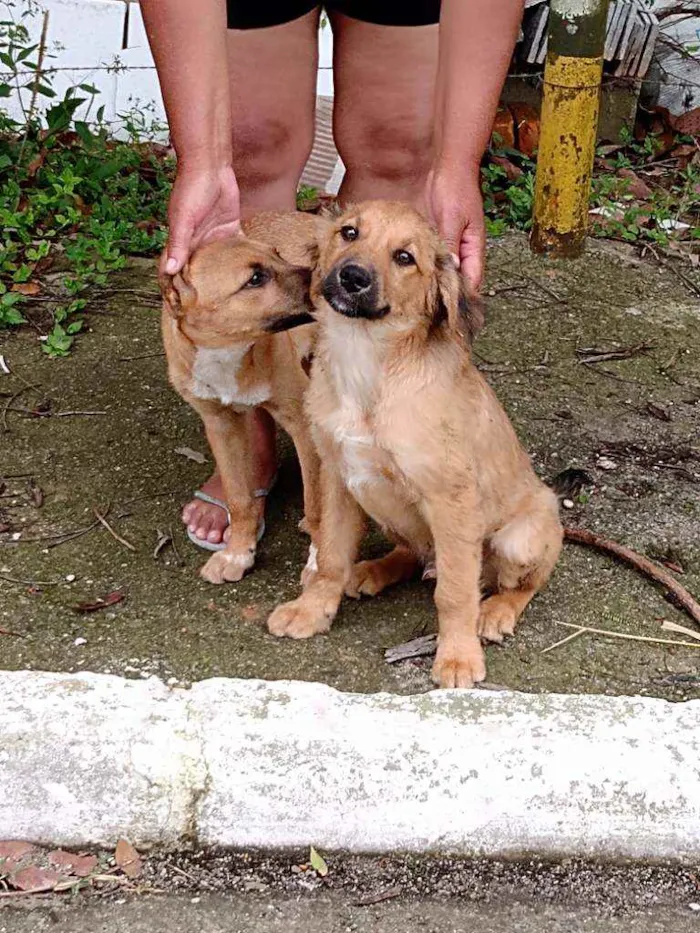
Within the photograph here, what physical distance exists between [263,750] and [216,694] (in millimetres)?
189

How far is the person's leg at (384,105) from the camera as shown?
3.70 metres

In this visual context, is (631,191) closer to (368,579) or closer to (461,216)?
(461,216)

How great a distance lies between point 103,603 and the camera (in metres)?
3.32

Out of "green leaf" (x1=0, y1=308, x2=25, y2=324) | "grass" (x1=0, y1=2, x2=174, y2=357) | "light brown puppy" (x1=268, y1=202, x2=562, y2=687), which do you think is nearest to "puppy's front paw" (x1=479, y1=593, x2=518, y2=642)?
"light brown puppy" (x1=268, y1=202, x2=562, y2=687)

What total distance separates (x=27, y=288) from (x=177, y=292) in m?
2.24

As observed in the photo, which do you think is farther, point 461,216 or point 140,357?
point 140,357

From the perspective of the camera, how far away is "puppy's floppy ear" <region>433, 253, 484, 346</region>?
2.98 m

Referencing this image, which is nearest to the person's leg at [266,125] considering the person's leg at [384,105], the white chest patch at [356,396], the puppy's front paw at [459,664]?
the person's leg at [384,105]

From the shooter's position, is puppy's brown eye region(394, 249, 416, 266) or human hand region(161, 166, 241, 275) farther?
human hand region(161, 166, 241, 275)

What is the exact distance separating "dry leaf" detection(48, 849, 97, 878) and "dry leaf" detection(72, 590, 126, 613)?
89 centimetres

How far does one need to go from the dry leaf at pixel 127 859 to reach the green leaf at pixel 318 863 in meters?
0.35

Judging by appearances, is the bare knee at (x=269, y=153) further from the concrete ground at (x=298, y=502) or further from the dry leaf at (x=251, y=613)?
the dry leaf at (x=251, y=613)

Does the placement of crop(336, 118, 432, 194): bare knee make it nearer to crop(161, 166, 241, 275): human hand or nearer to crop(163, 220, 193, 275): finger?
crop(161, 166, 241, 275): human hand

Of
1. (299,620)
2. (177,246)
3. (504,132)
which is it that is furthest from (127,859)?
(504,132)
